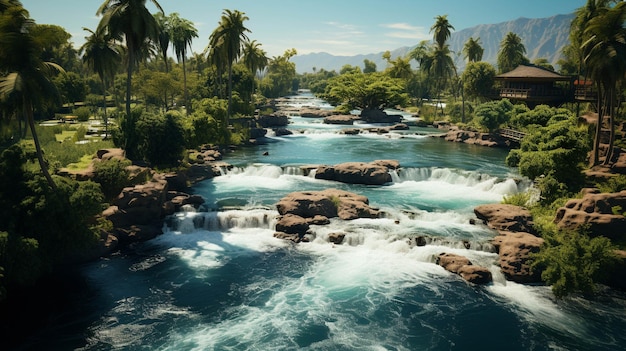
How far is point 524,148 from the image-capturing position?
1618 inches

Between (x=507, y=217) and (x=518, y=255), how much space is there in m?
6.71

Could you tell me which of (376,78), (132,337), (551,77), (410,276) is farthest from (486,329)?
(376,78)

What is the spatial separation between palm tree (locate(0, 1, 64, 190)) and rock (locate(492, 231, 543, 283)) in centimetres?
2821

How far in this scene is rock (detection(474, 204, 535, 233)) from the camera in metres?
32.8

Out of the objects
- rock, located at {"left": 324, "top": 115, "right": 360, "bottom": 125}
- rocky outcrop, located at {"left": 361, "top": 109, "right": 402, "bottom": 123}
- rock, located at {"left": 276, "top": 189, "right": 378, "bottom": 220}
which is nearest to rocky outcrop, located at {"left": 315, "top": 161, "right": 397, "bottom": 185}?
rock, located at {"left": 276, "top": 189, "right": 378, "bottom": 220}

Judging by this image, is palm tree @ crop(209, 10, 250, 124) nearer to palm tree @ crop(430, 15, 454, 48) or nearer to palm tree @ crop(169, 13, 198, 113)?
palm tree @ crop(169, 13, 198, 113)

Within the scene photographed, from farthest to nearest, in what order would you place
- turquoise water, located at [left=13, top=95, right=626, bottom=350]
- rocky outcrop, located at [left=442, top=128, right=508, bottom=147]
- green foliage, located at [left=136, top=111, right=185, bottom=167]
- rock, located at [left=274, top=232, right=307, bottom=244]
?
rocky outcrop, located at [left=442, top=128, right=508, bottom=147]
green foliage, located at [left=136, top=111, right=185, bottom=167]
rock, located at [left=274, top=232, right=307, bottom=244]
turquoise water, located at [left=13, top=95, right=626, bottom=350]

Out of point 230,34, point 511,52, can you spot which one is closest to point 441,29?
point 511,52

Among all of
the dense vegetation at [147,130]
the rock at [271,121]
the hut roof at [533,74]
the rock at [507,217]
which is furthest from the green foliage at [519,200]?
the rock at [271,121]

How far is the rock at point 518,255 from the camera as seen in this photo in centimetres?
2658

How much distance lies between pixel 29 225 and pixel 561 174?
3825 centimetres

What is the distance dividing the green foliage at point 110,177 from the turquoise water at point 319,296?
529cm

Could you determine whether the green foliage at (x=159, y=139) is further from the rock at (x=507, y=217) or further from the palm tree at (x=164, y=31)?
the palm tree at (x=164, y=31)

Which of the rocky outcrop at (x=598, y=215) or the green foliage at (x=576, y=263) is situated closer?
the green foliage at (x=576, y=263)
